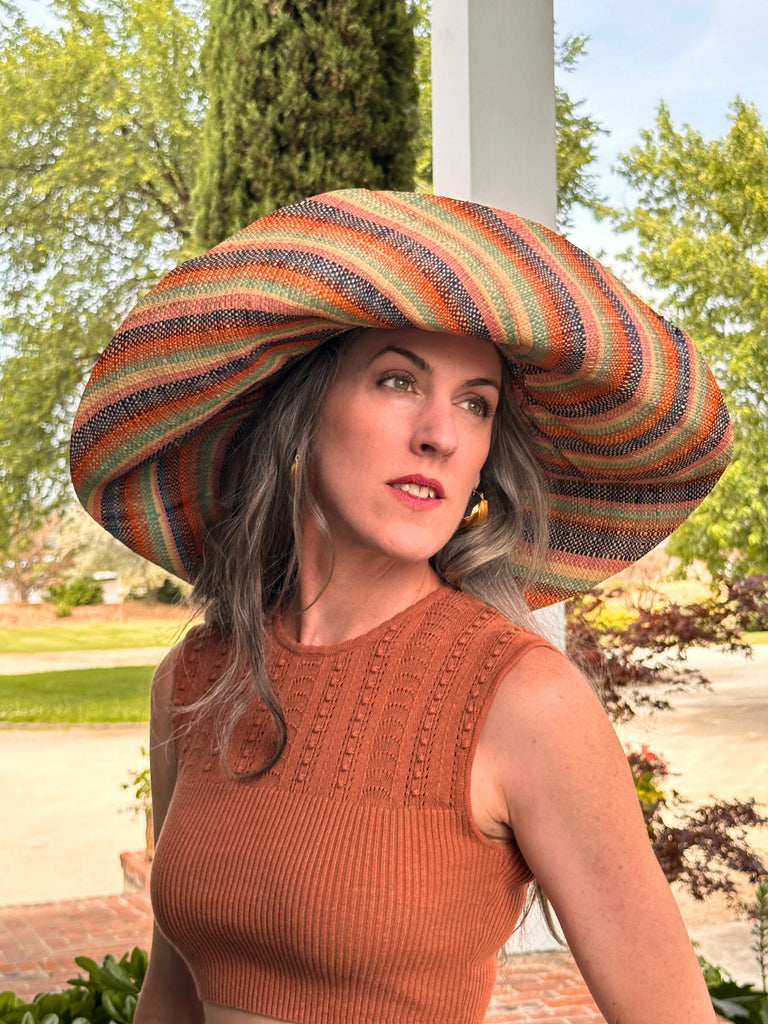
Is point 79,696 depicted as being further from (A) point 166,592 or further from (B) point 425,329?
(B) point 425,329

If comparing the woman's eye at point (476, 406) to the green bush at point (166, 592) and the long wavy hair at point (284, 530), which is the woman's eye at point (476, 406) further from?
the green bush at point (166, 592)

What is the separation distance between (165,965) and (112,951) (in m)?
3.57

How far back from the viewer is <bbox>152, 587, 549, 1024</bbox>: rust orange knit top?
1.06 meters

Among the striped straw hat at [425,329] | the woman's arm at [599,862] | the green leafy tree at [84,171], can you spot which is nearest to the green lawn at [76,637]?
the green leafy tree at [84,171]

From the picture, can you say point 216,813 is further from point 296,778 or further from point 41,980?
point 41,980

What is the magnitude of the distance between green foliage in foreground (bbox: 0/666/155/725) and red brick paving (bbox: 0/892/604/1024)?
17.6 ft

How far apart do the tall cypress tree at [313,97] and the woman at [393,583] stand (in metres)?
4.34

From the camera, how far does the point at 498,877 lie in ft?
3.57

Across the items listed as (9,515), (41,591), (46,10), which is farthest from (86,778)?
(46,10)

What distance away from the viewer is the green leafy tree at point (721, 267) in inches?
314

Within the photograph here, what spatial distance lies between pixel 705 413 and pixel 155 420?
61 cm

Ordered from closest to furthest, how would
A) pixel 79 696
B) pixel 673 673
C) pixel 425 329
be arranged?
pixel 425 329
pixel 673 673
pixel 79 696

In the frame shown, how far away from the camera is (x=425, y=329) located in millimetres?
1111

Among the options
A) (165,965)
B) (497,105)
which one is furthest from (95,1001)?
(497,105)
